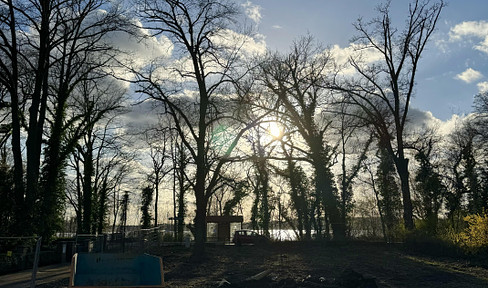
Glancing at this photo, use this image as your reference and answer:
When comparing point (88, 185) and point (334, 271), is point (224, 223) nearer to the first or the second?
point (88, 185)

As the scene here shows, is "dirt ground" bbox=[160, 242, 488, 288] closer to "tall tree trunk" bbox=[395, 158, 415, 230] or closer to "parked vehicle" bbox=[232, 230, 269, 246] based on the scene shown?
"tall tree trunk" bbox=[395, 158, 415, 230]

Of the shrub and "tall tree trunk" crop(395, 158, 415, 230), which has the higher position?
"tall tree trunk" crop(395, 158, 415, 230)

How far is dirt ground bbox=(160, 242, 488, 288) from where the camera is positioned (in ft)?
38.1

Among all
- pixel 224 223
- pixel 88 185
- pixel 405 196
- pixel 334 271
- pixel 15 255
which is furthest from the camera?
pixel 224 223

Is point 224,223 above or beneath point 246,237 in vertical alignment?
above

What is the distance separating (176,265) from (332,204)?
1421cm

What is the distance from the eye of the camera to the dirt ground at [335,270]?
1160 centimetres

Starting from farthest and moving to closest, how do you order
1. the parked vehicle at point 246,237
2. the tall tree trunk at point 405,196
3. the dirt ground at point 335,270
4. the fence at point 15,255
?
the parked vehicle at point 246,237 < the tall tree trunk at point 405,196 < the fence at point 15,255 < the dirt ground at point 335,270

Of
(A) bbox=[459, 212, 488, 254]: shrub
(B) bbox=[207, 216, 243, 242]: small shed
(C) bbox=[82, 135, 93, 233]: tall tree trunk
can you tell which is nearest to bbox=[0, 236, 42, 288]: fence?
(C) bbox=[82, 135, 93, 233]: tall tree trunk

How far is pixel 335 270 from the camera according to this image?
14539mm

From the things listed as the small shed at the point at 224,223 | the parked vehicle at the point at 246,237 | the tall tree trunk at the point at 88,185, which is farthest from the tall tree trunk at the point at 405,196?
the tall tree trunk at the point at 88,185

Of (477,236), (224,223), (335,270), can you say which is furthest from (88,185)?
(477,236)

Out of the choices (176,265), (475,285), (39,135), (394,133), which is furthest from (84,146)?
(475,285)

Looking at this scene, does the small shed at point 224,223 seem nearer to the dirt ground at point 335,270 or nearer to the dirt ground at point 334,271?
the dirt ground at point 334,271
